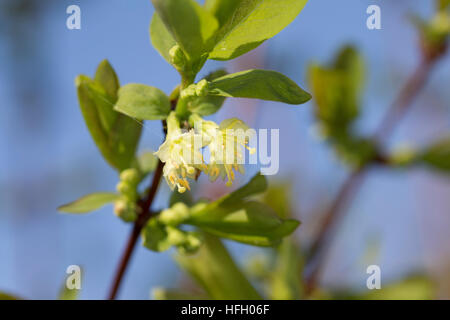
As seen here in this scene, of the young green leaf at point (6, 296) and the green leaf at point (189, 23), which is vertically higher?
the green leaf at point (189, 23)

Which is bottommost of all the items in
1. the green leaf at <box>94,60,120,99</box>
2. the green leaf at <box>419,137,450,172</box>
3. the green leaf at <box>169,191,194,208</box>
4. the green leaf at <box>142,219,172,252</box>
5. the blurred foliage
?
the green leaf at <box>142,219,172,252</box>

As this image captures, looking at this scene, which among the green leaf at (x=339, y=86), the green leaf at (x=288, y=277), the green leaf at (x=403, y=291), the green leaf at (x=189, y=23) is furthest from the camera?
the green leaf at (x=339, y=86)

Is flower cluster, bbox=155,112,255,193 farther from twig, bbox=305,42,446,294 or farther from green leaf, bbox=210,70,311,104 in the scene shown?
twig, bbox=305,42,446,294

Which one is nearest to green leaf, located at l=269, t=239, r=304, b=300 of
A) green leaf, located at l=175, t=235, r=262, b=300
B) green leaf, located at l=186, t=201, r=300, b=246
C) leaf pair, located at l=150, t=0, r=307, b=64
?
green leaf, located at l=175, t=235, r=262, b=300

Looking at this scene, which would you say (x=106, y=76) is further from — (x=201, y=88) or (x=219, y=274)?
(x=219, y=274)

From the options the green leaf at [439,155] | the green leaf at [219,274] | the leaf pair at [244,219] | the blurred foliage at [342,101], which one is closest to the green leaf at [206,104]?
the leaf pair at [244,219]

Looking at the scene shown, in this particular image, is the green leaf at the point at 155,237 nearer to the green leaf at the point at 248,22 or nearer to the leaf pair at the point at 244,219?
the leaf pair at the point at 244,219
